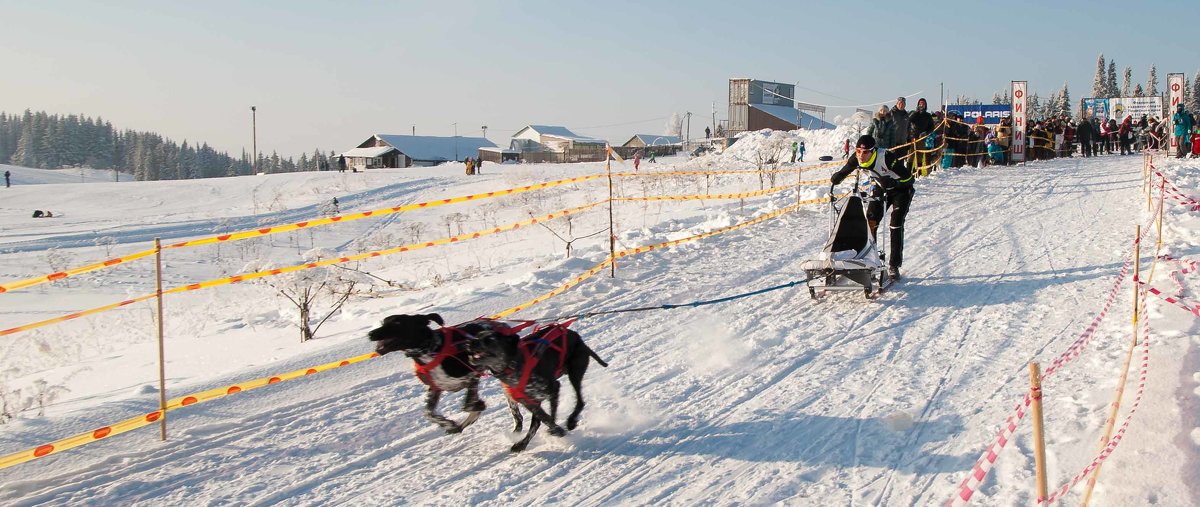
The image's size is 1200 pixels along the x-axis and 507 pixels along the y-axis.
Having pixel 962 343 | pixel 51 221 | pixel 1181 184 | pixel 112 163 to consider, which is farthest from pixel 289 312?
pixel 112 163

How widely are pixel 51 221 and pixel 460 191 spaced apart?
17361 mm

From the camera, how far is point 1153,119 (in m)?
32.2

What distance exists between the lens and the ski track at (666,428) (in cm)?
453

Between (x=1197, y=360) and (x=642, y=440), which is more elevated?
(x=1197, y=360)

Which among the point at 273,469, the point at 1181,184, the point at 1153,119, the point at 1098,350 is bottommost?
the point at 273,469

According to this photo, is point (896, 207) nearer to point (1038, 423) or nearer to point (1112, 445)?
point (1112, 445)

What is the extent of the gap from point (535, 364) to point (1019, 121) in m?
25.0

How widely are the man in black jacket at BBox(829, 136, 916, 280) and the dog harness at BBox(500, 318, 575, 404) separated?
200 inches

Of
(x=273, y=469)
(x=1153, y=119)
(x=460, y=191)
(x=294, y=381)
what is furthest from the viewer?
(x=460, y=191)

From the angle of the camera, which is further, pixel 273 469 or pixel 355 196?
pixel 355 196

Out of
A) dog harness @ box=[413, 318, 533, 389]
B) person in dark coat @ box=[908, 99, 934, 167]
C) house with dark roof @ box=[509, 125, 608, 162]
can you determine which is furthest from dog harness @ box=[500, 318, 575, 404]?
house with dark roof @ box=[509, 125, 608, 162]

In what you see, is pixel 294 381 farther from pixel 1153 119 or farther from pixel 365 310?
pixel 1153 119

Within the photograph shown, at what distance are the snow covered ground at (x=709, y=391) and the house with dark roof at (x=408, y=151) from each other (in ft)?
222

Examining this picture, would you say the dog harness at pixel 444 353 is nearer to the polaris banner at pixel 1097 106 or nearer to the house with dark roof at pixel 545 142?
the polaris banner at pixel 1097 106
